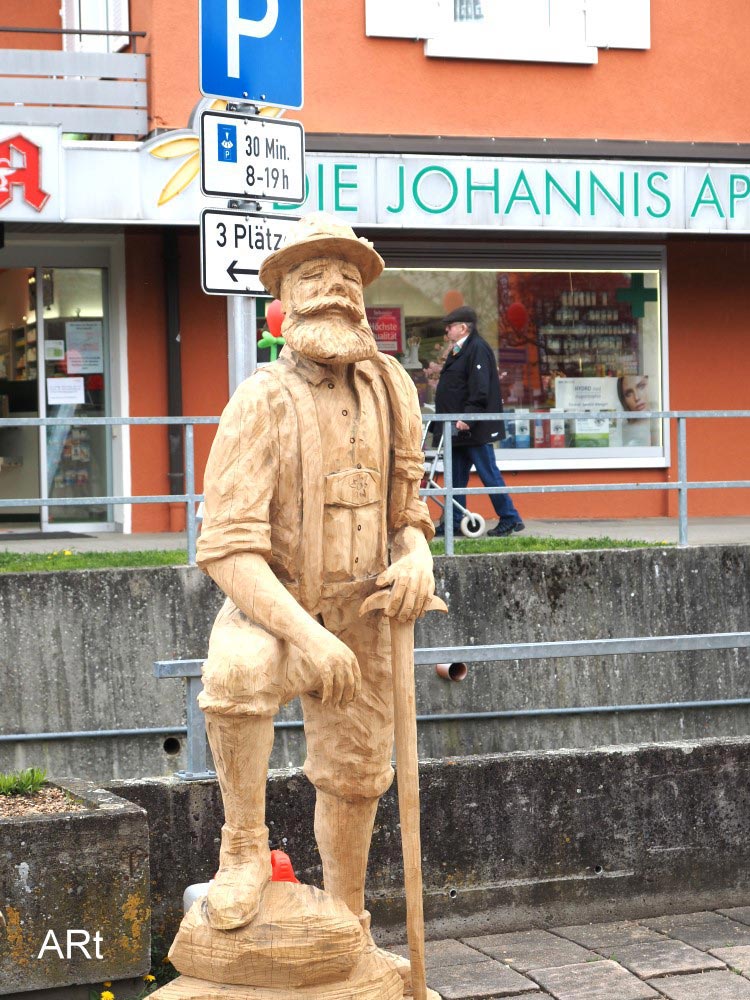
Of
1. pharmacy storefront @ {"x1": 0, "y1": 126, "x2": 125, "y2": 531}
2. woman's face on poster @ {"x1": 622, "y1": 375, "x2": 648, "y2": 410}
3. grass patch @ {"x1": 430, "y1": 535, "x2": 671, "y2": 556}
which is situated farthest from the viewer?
woman's face on poster @ {"x1": 622, "y1": 375, "x2": 648, "y2": 410}

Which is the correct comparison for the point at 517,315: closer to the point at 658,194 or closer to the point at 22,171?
the point at 658,194

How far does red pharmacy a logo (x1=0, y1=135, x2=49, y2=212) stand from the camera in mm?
11438

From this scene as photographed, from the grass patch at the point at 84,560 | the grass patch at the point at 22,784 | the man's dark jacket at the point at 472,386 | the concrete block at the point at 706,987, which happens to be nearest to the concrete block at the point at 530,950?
the concrete block at the point at 706,987

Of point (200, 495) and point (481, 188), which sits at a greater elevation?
point (481, 188)

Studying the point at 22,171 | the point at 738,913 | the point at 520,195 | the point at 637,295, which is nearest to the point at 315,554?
the point at 738,913

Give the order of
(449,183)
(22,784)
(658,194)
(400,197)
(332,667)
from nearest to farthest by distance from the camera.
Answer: (332,667) → (22,784) → (400,197) → (449,183) → (658,194)

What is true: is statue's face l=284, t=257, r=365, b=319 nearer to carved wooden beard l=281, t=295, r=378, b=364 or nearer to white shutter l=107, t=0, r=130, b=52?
carved wooden beard l=281, t=295, r=378, b=364

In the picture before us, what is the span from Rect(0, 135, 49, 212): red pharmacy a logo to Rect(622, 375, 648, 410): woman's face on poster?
6.12m

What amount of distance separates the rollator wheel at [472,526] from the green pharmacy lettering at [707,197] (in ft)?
13.0

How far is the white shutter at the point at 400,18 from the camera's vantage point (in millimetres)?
13352

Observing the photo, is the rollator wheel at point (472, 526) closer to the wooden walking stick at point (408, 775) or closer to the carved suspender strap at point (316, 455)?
the carved suspender strap at point (316, 455)

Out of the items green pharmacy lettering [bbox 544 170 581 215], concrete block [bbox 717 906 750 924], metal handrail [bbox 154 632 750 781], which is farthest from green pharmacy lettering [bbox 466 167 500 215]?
concrete block [bbox 717 906 750 924]

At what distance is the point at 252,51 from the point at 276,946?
3.69 m

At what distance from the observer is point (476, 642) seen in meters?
8.98
